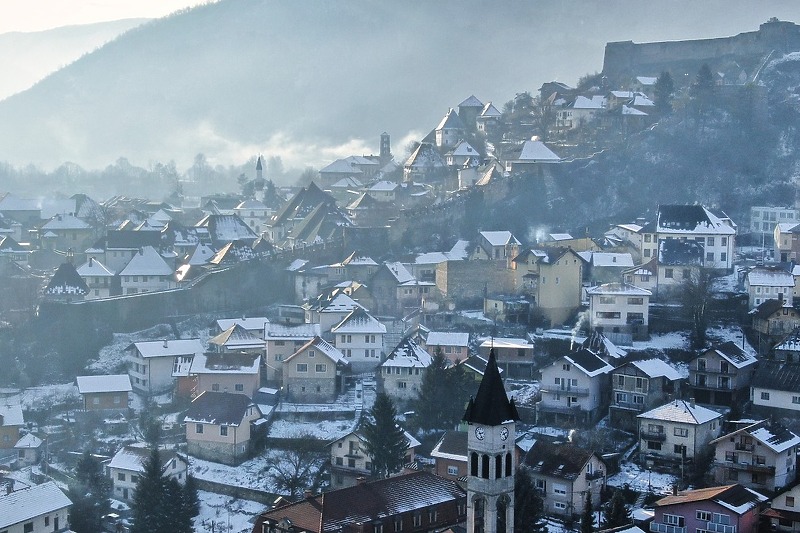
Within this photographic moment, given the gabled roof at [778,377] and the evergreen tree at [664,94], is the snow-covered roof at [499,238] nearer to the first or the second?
the gabled roof at [778,377]

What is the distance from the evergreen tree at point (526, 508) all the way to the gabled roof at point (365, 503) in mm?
1567

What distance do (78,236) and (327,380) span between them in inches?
985

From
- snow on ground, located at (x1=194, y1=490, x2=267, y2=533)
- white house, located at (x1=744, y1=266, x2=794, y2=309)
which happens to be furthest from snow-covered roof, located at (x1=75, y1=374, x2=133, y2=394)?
white house, located at (x1=744, y1=266, x2=794, y2=309)

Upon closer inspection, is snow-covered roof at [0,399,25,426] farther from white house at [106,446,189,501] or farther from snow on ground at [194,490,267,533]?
snow on ground at [194,490,267,533]

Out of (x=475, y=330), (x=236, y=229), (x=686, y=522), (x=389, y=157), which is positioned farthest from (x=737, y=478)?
(x=389, y=157)

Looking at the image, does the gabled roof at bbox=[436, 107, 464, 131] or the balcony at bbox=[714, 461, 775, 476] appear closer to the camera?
the balcony at bbox=[714, 461, 775, 476]

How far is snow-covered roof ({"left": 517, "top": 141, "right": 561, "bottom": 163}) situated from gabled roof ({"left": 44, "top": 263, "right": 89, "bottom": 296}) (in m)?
21.4

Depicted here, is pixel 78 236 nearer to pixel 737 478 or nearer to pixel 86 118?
pixel 737 478

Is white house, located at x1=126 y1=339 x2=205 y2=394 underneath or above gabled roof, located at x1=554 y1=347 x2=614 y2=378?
underneath

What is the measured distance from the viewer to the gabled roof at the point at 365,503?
31562 millimetres

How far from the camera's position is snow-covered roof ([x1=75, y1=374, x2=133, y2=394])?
4372 cm

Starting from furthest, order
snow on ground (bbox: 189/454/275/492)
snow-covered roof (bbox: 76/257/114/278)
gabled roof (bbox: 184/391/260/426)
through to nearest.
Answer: snow-covered roof (bbox: 76/257/114/278), gabled roof (bbox: 184/391/260/426), snow on ground (bbox: 189/454/275/492)

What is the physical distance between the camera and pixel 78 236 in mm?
63688

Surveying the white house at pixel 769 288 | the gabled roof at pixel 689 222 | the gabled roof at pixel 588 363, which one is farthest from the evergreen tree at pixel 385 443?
the gabled roof at pixel 689 222
